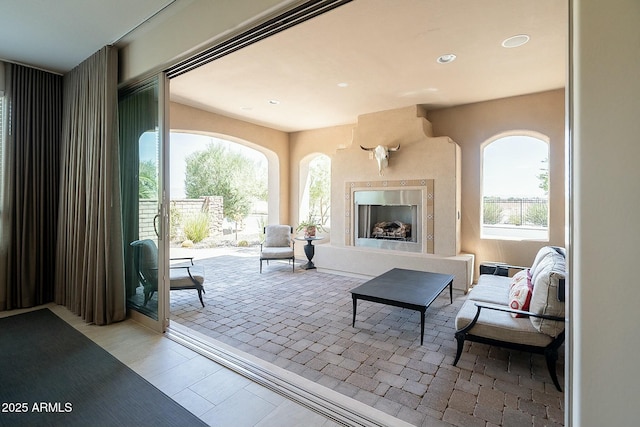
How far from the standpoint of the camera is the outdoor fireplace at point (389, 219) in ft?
17.4

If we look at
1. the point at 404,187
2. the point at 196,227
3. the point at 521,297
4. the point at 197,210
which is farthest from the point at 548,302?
the point at 197,210

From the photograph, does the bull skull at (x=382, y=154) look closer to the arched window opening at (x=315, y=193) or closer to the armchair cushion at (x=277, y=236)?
the arched window opening at (x=315, y=193)

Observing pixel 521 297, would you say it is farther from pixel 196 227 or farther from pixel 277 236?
pixel 196 227

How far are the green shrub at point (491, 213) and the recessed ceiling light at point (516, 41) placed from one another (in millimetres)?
2772

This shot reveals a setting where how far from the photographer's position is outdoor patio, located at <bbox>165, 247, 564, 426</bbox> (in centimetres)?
201

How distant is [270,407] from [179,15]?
3.06 m

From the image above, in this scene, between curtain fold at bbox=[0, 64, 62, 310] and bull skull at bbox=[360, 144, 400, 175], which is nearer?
curtain fold at bbox=[0, 64, 62, 310]

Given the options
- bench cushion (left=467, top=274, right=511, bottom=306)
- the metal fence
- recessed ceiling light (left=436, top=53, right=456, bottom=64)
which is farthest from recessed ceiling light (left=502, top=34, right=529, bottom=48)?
the metal fence

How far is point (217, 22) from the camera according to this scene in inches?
89.8

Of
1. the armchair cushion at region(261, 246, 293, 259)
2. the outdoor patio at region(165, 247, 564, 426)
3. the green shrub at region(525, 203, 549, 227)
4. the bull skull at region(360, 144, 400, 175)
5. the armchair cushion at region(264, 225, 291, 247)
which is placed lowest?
the outdoor patio at region(165, 247, 564, 426)

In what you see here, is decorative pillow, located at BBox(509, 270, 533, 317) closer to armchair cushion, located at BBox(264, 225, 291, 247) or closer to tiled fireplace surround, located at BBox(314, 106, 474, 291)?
tiled fireplace surround, located at BBox(314, 106, 474, 291)

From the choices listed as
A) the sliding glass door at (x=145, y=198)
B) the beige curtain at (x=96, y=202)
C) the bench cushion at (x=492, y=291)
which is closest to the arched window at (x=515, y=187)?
the bench cushion at (x=492, y=291)
